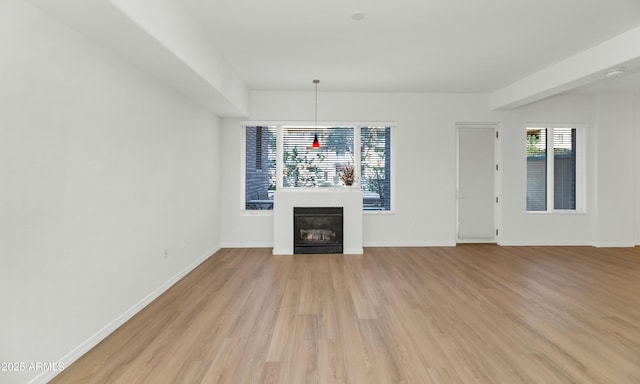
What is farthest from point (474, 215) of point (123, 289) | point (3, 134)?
point (3, 134)

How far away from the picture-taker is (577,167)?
20.8 feet

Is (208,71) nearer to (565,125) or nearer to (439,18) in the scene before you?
(439,18)

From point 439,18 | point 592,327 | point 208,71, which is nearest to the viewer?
point 592,327

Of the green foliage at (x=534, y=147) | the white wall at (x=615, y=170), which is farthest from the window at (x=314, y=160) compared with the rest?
the white wall at (x=615, y=170)

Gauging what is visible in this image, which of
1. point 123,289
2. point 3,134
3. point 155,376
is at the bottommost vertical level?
point 155,376

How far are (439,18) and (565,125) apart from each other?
4598 millimetres

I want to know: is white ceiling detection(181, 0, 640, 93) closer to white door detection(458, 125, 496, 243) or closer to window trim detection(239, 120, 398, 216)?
window trim detection(239, 120, 398, 216)

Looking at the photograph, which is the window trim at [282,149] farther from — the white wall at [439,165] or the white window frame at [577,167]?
the white window frame at [577,167]

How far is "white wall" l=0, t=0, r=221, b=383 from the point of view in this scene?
183 cm

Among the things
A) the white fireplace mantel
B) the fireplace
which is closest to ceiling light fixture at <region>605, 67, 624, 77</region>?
the white fireplace mantel

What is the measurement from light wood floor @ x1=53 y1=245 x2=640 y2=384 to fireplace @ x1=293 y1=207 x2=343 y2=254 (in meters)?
0.87

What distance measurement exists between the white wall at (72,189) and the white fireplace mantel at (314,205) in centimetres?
210

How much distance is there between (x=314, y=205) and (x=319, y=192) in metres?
0.23

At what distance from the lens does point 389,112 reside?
6.17m
